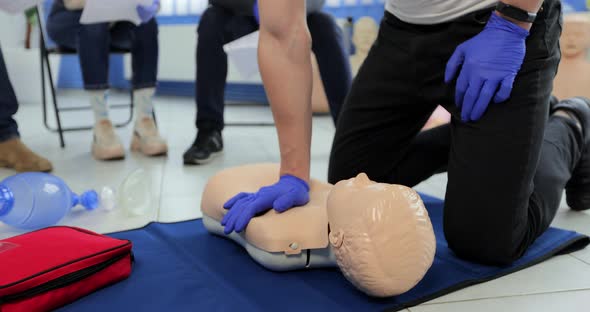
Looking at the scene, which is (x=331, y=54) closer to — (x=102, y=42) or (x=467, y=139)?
(x=102, y=42)

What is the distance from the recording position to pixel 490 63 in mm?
875

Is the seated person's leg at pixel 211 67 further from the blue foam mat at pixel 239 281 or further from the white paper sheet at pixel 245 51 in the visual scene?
the blue foam mat at pixel 239 281

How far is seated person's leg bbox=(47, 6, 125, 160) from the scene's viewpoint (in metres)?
1.88

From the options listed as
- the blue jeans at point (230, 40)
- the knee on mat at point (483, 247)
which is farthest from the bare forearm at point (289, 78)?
the blue jeans at point (230, 40)

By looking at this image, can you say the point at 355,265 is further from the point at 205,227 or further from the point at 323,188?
the point at 205,227

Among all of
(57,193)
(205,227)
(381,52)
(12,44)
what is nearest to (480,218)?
(381,52)

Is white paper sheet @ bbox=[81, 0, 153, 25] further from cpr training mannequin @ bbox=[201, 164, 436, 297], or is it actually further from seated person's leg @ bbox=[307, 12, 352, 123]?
cpr training mannequin @ bbox=[201, 164, 436, 297]

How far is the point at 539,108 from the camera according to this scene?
2.94 ft

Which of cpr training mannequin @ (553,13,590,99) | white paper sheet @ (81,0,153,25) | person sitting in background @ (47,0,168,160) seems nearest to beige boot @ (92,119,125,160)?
person sitting in background @ (47,0,168,160)

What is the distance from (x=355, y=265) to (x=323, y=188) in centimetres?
31

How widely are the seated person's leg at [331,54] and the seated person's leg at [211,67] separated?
24 cm

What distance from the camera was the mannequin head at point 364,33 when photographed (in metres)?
2.93

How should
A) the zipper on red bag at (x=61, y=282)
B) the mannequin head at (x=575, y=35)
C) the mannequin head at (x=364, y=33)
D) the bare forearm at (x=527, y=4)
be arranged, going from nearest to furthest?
1. the zipper on red bag at (x=61, y=282)
2. the bare forearm at (x=527, y=4)
3. the mannequin head at (x=575, y=35)
4. the mannequin head at (x=364, y=33)

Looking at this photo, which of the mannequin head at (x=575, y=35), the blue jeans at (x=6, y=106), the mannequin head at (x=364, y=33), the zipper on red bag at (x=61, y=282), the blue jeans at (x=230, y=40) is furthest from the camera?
the mannequin head at (x=364, y=33)
